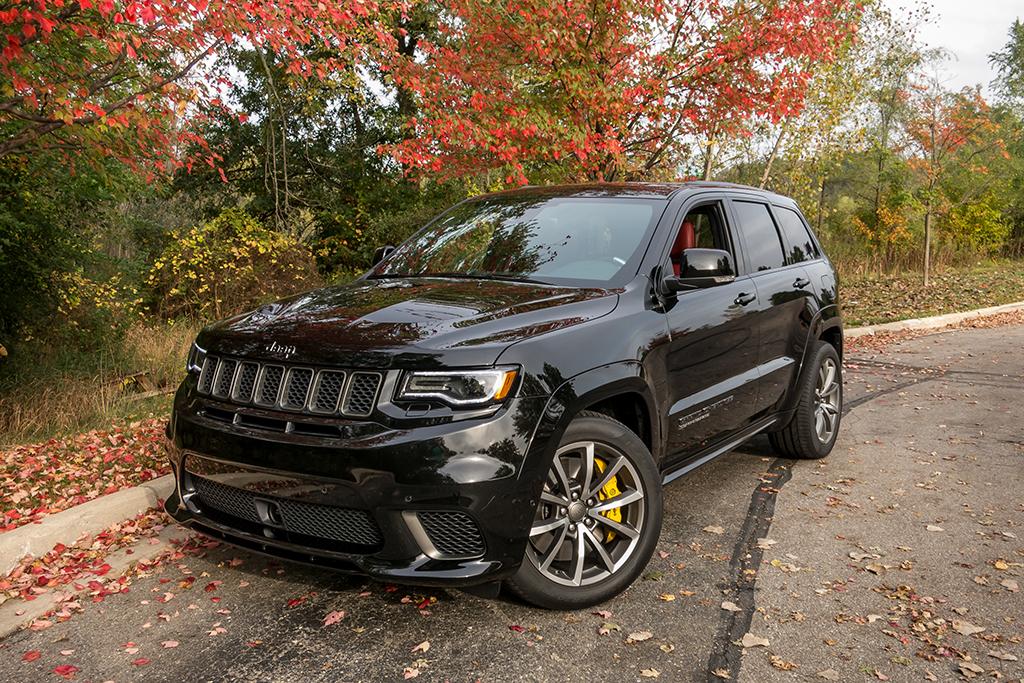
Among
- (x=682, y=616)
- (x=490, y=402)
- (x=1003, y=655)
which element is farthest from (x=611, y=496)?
(x=1003, y=655)

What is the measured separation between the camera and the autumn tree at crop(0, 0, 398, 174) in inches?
213

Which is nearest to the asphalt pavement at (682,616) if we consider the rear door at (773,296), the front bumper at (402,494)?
the front bumper at (402,494)

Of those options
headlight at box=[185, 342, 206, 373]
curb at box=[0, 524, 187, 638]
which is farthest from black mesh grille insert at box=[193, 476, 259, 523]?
curb at box=[0, 524, 187, 638]

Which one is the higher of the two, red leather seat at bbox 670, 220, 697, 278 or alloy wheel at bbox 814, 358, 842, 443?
red leather seat at bbox 670, 220, 697, 278

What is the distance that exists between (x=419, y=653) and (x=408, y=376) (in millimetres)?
1092

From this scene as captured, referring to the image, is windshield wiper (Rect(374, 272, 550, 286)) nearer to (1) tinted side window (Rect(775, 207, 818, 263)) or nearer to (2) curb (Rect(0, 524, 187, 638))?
(2) curb (Rect(0, 524, 187, 638))

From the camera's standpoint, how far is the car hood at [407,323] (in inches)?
127

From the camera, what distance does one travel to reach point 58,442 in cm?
645

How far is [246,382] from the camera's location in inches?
138

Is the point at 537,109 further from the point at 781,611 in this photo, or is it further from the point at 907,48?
the point at 907,48

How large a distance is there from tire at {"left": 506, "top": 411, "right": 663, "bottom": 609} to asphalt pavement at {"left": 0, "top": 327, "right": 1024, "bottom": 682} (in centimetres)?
15

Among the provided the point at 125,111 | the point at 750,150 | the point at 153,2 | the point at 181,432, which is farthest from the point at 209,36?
the point at 750,150

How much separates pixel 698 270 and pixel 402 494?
192 cm

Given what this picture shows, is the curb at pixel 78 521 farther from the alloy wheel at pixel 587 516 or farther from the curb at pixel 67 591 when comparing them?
the alloy wheel at pixel 587 516
